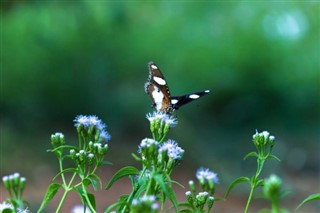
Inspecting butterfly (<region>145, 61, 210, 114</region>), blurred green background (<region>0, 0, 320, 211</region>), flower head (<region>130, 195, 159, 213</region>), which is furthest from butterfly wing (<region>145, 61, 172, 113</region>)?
blurred green background (<region>0, 0, 320, 211</region>)

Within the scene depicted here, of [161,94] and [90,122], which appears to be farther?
[161,94]

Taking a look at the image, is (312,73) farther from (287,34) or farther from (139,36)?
(139,36)

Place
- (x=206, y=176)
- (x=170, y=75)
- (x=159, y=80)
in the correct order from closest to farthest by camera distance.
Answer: (x=206, y=176) < (x=159, y=80) < (x=170, y=75)

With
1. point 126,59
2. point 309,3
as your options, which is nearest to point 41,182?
point 126,59

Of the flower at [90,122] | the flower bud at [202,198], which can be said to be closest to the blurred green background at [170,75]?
the flower at [90,122]

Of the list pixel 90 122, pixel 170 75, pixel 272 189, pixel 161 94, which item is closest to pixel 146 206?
pixel 272 189

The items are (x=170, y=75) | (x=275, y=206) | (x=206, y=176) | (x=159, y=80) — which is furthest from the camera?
(x=170, y=75)

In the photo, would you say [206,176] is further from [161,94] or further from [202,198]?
[161,94]

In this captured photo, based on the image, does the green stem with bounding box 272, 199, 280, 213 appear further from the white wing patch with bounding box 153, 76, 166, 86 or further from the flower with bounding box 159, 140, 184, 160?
the white wing patch with bounding box 153, 76, 166, 86
